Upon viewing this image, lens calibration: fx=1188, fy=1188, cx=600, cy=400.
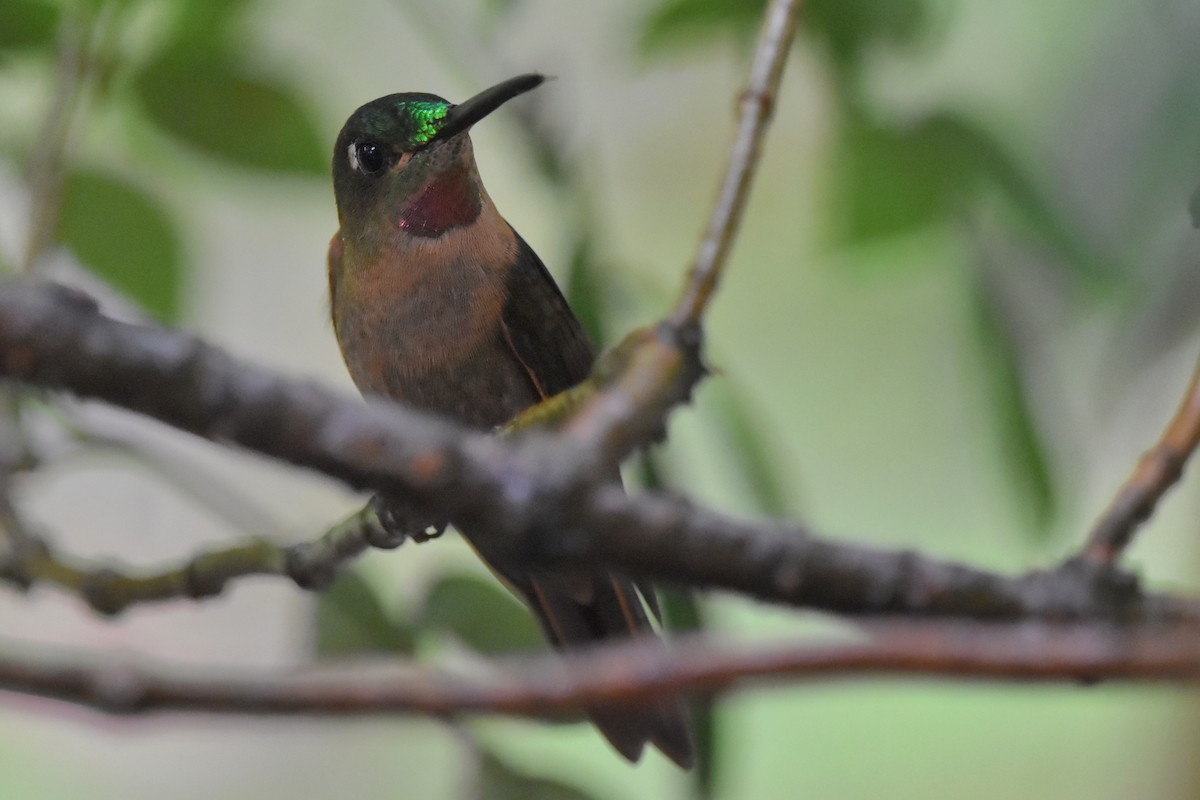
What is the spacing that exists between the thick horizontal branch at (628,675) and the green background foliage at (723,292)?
31 mm

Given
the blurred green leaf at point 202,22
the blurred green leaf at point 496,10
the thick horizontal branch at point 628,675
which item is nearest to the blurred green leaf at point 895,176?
the blurred green leaf at point 496,10

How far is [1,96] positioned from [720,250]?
1388 mm

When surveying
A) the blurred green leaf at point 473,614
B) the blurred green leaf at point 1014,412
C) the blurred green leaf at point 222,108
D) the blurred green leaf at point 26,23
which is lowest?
the blurred green leaf at point 473,614

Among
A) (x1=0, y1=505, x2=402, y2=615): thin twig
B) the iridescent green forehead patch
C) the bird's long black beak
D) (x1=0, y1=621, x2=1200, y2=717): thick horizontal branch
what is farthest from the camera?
the iridescent green forehead patch

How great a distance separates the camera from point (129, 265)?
1.12 metres

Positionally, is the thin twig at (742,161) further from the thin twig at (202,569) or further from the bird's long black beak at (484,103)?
the thin twig at (202,569)

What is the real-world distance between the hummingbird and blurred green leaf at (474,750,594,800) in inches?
2.2

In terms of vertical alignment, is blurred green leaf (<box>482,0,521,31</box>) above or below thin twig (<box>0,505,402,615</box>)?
above

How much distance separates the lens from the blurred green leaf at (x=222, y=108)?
106cm

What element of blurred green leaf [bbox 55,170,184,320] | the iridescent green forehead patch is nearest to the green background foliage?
blurred green leaf [bbox 55,170,184,320]

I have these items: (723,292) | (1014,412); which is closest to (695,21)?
(1014,412)

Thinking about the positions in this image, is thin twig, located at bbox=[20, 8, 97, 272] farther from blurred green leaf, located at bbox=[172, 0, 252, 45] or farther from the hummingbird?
the hummingbird

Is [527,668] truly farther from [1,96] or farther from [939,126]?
[1,96]

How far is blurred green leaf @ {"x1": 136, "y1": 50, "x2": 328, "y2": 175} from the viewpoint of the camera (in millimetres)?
1056
